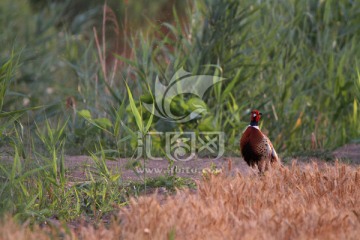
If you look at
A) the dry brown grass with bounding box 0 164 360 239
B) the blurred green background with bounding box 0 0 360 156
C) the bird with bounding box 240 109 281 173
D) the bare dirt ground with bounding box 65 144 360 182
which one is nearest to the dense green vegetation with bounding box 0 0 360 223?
the blurred green background with bounding box 0 0 360 156

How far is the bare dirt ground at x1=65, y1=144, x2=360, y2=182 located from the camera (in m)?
6.27

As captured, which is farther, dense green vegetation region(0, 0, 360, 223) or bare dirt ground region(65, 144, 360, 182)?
dense green vegetation region(0, 0, 360, 223)

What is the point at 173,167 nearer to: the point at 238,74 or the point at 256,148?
the point at 256,148

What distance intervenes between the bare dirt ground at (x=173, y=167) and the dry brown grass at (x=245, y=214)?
574mm

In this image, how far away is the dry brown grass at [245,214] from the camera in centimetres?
430

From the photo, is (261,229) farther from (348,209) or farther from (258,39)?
(258,39)

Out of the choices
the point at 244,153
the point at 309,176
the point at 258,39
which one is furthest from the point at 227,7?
the point at 309,176

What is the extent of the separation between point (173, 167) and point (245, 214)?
86.4 inches

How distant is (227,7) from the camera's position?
340 inches

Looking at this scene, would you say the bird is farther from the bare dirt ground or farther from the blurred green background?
the blurred green background

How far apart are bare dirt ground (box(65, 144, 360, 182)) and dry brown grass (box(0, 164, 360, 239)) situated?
0.57 m

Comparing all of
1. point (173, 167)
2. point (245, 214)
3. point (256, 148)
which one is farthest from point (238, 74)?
point (245, 214)

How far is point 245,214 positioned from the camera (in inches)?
184

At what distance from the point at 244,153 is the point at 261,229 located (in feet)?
6.81
